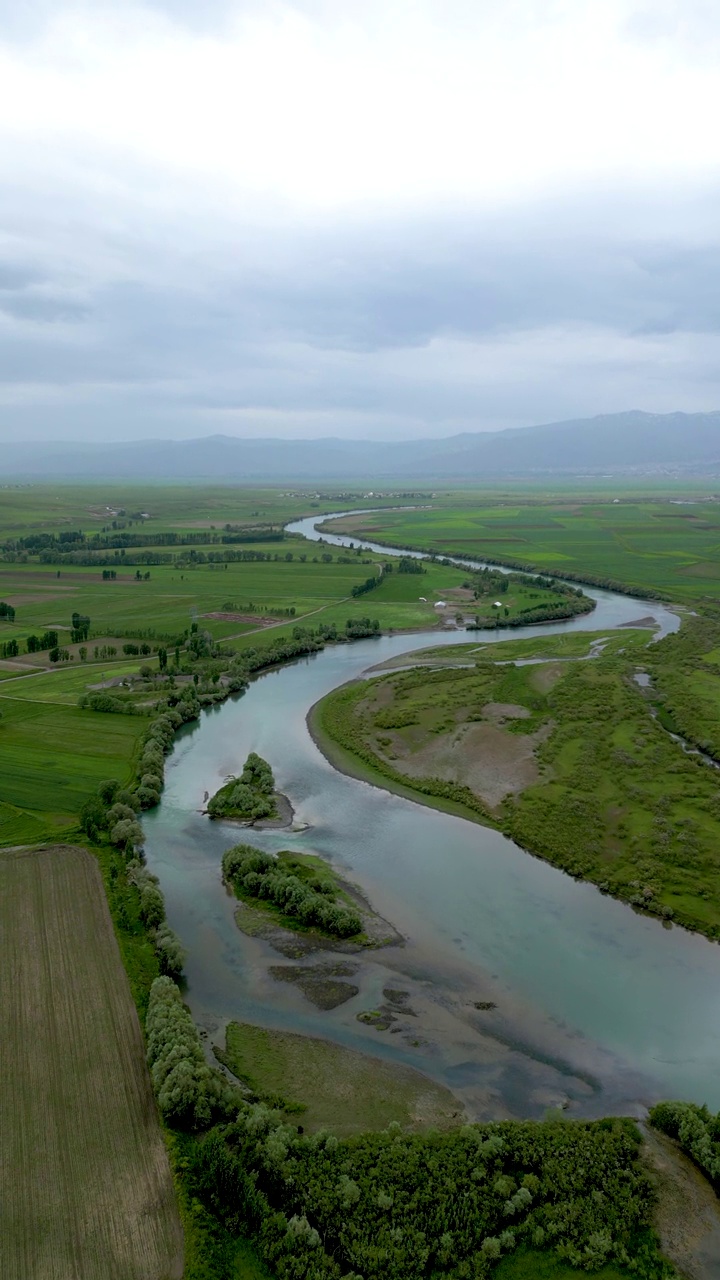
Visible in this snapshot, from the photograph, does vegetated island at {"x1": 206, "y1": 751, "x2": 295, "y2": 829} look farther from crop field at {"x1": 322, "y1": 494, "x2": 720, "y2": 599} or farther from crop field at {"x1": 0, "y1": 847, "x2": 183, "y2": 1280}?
crop field at {"x1": 322, "y1": 494, "x2": 720, "y2": 599}

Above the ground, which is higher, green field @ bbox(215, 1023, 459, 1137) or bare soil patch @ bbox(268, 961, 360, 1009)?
bare soil patch @ bbox(268, 961, 360, 1009)

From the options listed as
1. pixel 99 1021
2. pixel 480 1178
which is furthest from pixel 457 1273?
pixel 99 1021

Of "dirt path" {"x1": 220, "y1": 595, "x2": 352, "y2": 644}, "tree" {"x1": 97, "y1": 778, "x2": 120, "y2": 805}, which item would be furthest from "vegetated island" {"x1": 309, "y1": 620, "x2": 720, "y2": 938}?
"dirt path" {"x1": 220, "y1": 595, "x2": 352, "y2": 644}

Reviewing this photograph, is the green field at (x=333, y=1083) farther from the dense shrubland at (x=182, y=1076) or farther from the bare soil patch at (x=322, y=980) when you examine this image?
the bare soil patch at (x=322, y=980)

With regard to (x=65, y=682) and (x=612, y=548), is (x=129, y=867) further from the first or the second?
(x=612, y=548)

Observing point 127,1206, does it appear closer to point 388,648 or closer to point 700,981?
point 700,981
